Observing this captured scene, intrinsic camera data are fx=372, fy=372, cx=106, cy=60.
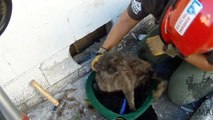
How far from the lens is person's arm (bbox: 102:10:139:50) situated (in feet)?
7.07

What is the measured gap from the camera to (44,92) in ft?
7.66

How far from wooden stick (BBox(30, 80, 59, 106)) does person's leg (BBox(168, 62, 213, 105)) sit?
75 centimetres

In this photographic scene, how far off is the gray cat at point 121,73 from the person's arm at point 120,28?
128mm

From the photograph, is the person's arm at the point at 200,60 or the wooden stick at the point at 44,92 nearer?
the person's arm at the point at 200,60

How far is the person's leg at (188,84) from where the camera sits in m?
2.25

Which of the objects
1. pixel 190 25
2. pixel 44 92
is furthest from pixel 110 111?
pixel 190 25

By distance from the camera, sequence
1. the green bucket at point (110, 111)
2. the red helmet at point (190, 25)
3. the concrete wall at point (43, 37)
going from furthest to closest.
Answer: the green bucket at point (110, 111), the concrete wall at point (43, 37), the red helmet at point (190, 25)

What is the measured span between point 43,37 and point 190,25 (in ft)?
2.89

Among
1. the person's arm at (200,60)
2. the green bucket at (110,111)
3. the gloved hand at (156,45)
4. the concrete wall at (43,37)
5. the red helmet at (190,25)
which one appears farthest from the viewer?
the green bucket at (110,111)

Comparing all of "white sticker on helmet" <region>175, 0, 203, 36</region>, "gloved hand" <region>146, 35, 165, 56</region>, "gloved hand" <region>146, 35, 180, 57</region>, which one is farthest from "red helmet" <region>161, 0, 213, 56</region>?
"gloved hand" <region>146, 35, 165, 56</region>

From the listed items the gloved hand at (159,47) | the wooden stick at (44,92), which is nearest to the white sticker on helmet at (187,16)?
the gloved hand at (159,47)

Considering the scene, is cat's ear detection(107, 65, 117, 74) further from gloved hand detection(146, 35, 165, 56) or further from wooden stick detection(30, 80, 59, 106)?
wooden stick detection(30, 80, 59, 106)

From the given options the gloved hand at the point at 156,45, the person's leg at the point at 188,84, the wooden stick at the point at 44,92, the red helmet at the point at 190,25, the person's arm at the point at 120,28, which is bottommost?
the person's leg at the point at 188,84

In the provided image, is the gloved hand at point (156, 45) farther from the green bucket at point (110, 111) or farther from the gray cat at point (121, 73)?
the green bucket at point (110, 111)
